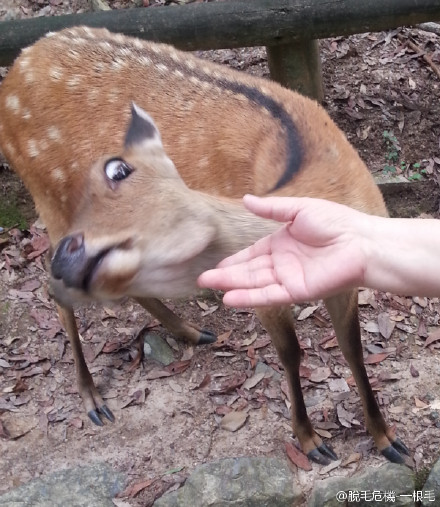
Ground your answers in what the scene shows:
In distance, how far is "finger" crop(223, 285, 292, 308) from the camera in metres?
2.04

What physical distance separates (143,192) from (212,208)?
0.78 ft

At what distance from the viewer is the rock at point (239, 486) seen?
3.17 metres

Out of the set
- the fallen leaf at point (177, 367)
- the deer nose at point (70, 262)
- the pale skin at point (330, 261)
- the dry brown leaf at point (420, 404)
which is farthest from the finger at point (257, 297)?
the fallen leaf at point (177, 367)

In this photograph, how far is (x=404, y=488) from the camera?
318 centimetres

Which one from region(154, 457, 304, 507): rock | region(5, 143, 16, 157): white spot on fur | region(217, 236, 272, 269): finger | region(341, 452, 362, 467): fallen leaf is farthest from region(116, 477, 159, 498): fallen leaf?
region(5, 143, 16, 157): white spot on fur

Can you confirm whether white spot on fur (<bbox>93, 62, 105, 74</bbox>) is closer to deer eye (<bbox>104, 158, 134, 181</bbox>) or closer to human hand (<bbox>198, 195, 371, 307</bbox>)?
deer eye (<bbox>104, 158, 134, 181</bbox>)

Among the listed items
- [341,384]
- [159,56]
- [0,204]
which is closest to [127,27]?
[159,56]

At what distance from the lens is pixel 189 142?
3.16m

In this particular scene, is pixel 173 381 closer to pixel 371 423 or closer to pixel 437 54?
pixel 371 423

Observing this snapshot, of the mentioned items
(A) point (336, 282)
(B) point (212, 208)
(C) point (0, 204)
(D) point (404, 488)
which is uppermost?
(B) point (212, 208)

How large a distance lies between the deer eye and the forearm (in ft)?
2.47

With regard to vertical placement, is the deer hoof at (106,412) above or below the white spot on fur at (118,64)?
below

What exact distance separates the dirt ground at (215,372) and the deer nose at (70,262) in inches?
72.5

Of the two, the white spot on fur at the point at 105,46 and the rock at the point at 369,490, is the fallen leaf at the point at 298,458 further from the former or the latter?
the white spot on fur at the point at 105,46
